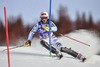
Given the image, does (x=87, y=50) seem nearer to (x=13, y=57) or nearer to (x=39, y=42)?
(x=39, y=42)

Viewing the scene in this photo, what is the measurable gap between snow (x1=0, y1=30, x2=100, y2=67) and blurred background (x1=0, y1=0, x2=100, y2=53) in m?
0.06

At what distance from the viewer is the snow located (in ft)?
Answer: 7.79

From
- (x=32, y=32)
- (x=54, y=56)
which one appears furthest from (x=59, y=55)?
(x=32, y=32)

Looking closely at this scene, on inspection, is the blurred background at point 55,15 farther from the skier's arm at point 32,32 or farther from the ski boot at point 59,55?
the ski boot at point 59,55

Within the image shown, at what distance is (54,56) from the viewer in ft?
7.89

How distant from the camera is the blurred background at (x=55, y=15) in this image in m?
2.41

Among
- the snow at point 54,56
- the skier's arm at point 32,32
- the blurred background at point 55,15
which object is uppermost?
the blurred background at point 55,15

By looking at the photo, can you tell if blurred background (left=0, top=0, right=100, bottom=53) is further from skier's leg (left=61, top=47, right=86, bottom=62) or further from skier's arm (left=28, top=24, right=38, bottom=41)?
skier's leg (left=61, top=47, right=86, bottom=62)

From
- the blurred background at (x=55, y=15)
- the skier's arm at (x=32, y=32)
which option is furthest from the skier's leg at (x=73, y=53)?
the skier's arm at (x=32, y=32)

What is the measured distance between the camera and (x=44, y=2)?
8.02ft

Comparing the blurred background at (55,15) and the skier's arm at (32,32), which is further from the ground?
the blurred background at (55,15)

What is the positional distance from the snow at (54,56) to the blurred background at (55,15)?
0.21 ft

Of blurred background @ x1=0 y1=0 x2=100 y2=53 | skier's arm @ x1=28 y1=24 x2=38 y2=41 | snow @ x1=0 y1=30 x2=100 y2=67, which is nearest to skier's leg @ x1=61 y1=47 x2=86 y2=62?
snow @ x1=0 y1=30 x2=100 y2=67

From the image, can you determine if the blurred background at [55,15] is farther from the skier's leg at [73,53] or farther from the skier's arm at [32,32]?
the skier's leg at [73,53]
